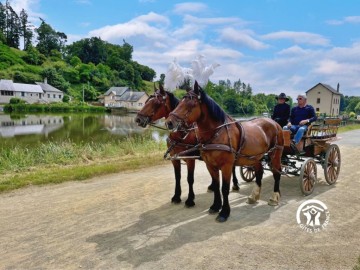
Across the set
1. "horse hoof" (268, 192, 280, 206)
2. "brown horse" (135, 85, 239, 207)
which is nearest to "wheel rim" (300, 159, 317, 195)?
"horse hoof" (268, 192, 280, 206)

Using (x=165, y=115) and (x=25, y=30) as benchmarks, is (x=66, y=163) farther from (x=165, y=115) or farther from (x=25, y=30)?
(x=25, y=30)

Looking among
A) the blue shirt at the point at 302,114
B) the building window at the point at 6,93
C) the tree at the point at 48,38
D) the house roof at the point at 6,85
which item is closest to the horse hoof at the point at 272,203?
the blue shirt at the point at 302,114

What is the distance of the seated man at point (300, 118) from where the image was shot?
7785 mm

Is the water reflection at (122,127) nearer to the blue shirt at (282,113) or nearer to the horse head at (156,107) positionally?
the blue shirt at (282,113)

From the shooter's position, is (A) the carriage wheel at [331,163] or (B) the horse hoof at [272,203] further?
(A) the carriage wheel at [331,163]

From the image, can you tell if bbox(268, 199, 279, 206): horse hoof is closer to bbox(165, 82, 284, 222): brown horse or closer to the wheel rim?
the wheel rim

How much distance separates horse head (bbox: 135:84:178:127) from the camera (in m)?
6.26

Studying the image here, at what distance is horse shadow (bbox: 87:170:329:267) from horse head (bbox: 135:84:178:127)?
1999 mm

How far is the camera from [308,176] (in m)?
7.61

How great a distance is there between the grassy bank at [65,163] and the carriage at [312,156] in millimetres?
4850

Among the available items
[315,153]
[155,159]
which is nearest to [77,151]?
[155,159]

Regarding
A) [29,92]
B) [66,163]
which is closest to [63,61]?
[29,92]

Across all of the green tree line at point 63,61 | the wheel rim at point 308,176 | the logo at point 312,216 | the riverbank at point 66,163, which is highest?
the green tree line at point 63,61

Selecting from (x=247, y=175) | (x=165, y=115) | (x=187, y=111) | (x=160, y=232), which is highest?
(x=187, y=111)
